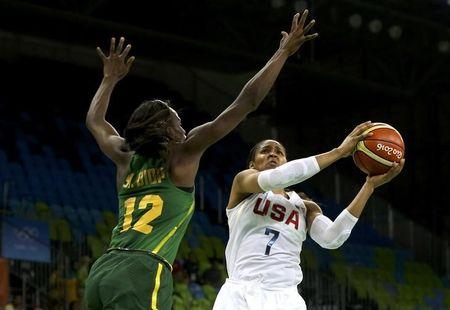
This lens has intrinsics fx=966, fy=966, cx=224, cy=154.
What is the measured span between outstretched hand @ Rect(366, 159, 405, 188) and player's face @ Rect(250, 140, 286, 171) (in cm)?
77

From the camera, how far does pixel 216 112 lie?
2292cm

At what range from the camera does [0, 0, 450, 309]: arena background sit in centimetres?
1527

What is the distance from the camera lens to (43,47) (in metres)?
21.2

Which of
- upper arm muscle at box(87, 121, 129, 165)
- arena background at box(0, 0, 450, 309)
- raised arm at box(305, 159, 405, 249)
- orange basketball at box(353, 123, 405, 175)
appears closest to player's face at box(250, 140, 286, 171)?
raised arm at box(305, 159, 405, 249)

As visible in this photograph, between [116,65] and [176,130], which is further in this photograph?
[116,65]

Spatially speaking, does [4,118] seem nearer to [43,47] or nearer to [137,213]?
[43,47]

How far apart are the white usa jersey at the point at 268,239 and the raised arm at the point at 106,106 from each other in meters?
1.49

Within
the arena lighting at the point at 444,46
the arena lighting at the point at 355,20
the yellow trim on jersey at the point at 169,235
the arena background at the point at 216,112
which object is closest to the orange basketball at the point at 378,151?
the yellow trim on jersey at the point at 169,235

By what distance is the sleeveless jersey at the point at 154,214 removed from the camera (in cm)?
448

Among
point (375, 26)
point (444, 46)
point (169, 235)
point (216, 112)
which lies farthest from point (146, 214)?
point (216, 112)

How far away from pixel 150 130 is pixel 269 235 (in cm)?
207

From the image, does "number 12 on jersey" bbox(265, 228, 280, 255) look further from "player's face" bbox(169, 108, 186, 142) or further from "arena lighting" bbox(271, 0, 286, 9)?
"arena lighting" bbox(271, 0, 286, 9)

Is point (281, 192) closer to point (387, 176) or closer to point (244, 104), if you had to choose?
point (387, 176)

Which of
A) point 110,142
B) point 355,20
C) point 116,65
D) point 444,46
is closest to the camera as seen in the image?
point 110,142
